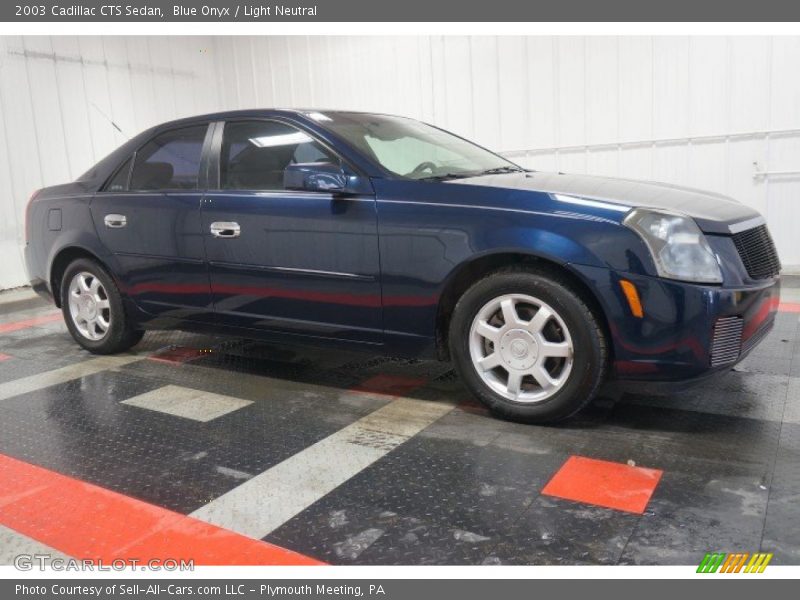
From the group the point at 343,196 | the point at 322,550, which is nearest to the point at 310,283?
the point at 343,196

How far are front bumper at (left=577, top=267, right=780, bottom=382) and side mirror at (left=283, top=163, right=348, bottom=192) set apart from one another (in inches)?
44.2

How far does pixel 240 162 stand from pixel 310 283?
2.66ft

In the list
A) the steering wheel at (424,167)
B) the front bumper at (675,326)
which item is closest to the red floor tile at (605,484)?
the front bumper at (675,326)

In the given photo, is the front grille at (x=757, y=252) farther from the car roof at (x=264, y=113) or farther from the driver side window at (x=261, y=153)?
the car roof at (x=264, y=113)

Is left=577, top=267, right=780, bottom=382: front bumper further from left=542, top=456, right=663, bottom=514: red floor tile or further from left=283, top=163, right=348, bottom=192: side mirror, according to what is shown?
left=283, top=163, right=348, bottom=192: side mirror

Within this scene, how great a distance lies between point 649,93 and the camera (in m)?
6.70

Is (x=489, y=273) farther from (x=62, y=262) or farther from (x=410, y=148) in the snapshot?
(x=62, y=262)

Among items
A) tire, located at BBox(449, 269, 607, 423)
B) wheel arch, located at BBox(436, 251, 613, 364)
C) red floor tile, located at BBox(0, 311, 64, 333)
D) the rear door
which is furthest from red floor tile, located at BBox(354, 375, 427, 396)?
red floor tile, located at BBox(0, 311, 64, 333)

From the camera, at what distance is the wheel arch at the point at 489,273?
261cm

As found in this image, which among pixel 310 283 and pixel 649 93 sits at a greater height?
pixel 649 93

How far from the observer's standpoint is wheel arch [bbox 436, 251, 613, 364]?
8.55ft

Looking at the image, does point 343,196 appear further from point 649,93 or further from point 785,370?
point 649,93

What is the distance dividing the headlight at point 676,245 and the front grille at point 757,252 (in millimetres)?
213

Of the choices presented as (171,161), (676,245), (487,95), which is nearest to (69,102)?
(487,95)
